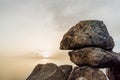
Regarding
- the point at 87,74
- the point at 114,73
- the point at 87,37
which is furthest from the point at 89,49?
the point at 114,73

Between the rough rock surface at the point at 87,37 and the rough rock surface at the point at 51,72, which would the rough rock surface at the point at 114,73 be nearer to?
the rough rock surface at the point at 87,37

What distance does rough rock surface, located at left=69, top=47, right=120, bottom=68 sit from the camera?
1772cm

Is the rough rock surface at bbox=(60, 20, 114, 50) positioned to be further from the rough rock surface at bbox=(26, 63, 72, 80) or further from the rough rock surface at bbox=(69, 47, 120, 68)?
the rough rock surface at bbox=(26, 63, 72, 80)

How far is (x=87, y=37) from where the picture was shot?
60.4 feet

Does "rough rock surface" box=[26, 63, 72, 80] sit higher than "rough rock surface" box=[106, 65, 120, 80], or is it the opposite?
"rough rock surface" box=[26, 63, 72, 80]

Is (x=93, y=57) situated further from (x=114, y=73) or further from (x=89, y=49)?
(x=114, y=73)

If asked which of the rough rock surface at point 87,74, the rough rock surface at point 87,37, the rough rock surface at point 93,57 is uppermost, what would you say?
the rough rock surface at point 87,37

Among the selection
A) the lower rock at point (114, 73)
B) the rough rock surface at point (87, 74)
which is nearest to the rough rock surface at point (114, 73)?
the lower rock at point (114, 73)

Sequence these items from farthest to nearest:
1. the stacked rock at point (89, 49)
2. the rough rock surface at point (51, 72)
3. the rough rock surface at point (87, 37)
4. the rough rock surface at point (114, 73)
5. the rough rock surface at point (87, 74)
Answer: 1. the rough rock surface at point (114, 73)
2. the rough rock surface at point (51, 72)
3. the rough rock surface at point (87, 37)
4. the stacked rock at point (89, 49)
5. the rough rock surface at point (87, 74)

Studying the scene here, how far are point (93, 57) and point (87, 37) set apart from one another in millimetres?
1589

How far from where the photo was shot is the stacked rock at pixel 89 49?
17703 millimetres

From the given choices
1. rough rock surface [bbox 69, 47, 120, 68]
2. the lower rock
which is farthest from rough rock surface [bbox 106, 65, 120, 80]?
rough rock surface [bbox 69, 47, 120, 68]

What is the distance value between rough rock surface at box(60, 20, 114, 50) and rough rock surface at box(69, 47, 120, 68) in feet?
1.44

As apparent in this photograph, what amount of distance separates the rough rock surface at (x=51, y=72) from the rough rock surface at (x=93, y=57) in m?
1.07
